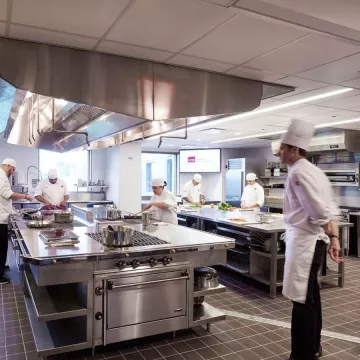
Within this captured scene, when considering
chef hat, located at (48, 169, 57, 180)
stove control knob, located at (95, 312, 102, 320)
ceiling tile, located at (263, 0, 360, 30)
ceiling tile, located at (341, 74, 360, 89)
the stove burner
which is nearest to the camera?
ceiling tile, located at (263, 0, 360, 30)

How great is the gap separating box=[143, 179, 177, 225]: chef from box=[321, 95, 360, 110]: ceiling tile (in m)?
2.22

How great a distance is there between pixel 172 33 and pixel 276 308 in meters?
2.76

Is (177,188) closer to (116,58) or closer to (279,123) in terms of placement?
(279,123)

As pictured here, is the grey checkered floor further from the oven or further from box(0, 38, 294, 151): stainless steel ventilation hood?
box(0, 38, 294, 151): stainless steel ventilation hood

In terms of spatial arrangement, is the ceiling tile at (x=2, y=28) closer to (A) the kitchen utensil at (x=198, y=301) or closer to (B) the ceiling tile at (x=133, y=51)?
(B) the ceiling tile at (x=133, y=51)

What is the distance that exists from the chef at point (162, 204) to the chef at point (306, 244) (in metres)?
2.19

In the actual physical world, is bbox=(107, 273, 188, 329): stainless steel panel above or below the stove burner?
below

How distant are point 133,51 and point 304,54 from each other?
4.32ft

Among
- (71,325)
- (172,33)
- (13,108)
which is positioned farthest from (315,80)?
(13,108)

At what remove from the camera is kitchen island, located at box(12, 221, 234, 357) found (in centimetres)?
225

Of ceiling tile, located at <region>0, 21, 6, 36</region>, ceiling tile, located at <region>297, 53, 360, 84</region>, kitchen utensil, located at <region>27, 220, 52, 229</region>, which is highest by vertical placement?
ceiling tile, located at <region>0, 21, 6, 36</region>

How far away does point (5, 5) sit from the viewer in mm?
1966

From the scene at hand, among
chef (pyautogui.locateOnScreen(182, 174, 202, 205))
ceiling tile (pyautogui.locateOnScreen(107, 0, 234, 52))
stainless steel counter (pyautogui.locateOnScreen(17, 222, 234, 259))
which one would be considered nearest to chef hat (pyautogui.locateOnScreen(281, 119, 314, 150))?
ceiling tile (pyautogui.locateOnScreen(107, 0, 234, 52))

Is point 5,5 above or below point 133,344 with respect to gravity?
above
